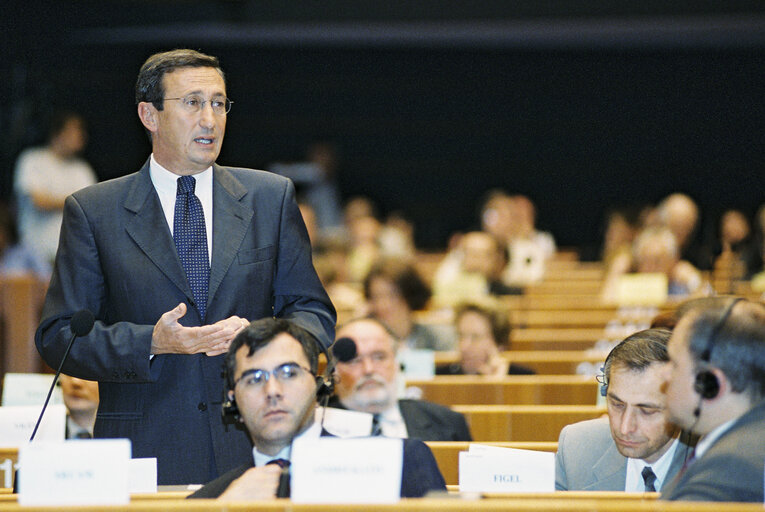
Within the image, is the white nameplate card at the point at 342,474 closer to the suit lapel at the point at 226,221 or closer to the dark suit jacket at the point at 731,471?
the dark suit jacket at the point at 731,471

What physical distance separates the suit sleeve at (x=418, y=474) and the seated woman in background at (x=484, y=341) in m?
2.72

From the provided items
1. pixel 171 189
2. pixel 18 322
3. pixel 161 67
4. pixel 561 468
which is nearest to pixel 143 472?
pixel 171 189

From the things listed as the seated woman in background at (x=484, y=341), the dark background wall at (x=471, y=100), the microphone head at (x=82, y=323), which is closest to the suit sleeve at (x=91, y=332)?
the microphone head at (x=82, y=323)

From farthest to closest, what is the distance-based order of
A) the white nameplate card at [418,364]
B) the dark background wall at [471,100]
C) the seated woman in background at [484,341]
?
the dark background wall at [471,100], the seated woman in background at [484,341], the white nameplate card at [418,364]

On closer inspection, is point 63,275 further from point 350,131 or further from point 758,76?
point 758,76

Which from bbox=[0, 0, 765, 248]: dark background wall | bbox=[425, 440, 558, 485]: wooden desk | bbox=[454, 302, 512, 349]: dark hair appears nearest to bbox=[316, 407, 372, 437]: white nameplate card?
bbox=[425, 440, 558, 485]: wooden desk

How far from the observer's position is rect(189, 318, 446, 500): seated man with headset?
232 cm

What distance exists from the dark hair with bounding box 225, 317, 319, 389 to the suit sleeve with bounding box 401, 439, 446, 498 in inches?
13.0

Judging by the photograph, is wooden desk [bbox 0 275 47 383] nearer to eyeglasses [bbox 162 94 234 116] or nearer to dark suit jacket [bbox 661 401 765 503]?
eyeglasses [bbox 162 94 234 116]

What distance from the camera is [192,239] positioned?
273cm

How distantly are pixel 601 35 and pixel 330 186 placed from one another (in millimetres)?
3597

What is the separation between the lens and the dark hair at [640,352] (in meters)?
2.81

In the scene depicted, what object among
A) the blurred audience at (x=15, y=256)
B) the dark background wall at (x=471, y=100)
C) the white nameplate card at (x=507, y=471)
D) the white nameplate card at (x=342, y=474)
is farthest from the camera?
the dark background wall at (x=471, y=100)

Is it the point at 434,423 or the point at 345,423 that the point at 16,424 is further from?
the point at 434,423
